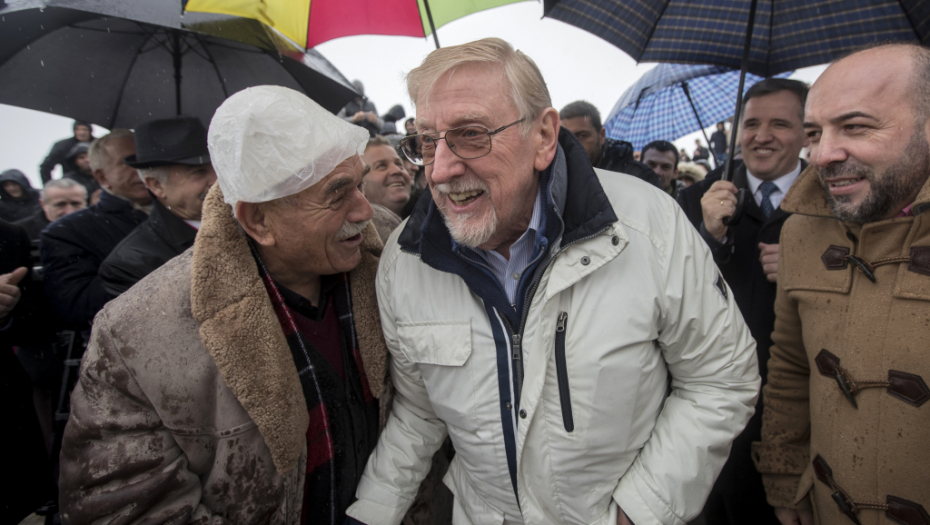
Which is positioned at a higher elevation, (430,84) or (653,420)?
(430,84)

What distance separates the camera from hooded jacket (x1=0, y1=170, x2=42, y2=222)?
520 cm

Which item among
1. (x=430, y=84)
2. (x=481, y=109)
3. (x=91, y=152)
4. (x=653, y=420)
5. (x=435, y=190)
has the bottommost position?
(x=653, y=420)

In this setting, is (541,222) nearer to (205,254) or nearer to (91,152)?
(205,254)

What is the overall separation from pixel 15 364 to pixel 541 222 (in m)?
2.75

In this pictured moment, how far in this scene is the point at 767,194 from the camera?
2.83m

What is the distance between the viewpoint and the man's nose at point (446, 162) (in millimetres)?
1593

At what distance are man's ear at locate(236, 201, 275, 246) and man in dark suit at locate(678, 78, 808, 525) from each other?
2138 mm

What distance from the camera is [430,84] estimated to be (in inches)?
63.5

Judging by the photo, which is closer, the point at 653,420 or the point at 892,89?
the point at 892,89

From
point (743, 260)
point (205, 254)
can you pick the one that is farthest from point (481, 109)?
point (743, 260)

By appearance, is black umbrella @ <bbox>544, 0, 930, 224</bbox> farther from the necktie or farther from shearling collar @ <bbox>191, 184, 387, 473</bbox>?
shearling collar @ <bbox>191, 184, 387, 473</bbox>

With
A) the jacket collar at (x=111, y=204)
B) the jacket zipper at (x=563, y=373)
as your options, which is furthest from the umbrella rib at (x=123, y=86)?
the jacket zipper at (x=563, y=373)

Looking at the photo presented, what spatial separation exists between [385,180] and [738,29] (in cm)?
260

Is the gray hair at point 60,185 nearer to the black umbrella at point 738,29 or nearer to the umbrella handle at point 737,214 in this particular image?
the black umbrella at point 738,29
